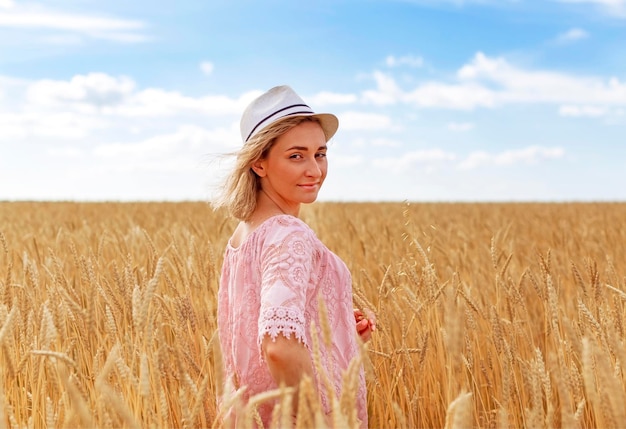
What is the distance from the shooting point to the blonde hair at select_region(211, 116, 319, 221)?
164cm

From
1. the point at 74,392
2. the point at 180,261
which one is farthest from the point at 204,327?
the point at 74,392

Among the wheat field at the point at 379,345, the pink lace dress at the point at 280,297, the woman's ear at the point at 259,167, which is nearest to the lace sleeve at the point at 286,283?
the pink lace dress at the point at 280,297

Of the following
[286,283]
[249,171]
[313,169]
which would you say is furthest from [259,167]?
[286,283]

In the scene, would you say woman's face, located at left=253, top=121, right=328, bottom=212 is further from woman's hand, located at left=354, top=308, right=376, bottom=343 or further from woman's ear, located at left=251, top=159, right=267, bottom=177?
woman's hand, located at left=354, top=308, right=376, bottom=343

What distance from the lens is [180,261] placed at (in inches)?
87.7

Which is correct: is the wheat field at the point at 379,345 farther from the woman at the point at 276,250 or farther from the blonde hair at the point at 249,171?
the blonde hair at the point at 249,171

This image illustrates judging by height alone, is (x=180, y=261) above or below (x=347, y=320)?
above

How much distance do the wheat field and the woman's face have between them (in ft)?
1.12

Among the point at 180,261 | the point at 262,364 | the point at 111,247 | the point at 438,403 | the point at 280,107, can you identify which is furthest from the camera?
the point at 111,247

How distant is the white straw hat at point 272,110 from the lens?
1.65 meters

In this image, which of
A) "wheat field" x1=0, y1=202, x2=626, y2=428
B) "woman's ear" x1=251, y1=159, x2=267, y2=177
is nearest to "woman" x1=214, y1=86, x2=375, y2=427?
"woman's ear" x1=251, y1=159, x2=267, y2=177

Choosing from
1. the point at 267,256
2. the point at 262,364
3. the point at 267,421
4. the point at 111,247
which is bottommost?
the point at 267,421

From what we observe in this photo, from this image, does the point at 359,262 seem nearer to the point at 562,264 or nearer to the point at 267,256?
the point at 562,264

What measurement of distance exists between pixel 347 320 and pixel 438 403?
54 cm
